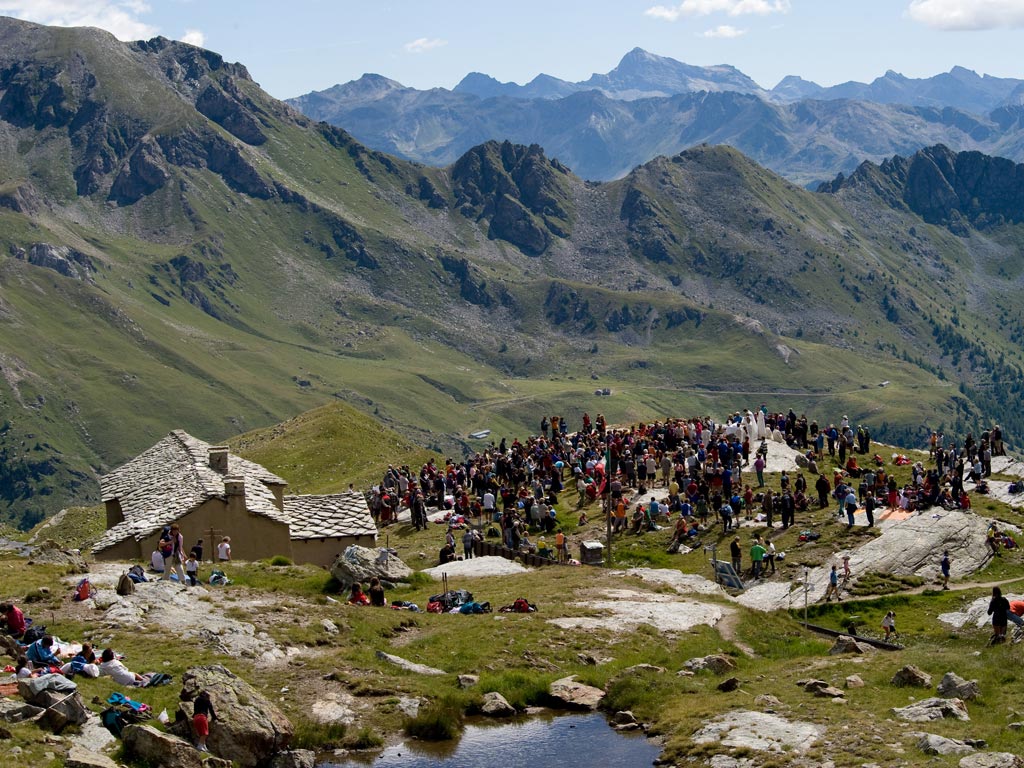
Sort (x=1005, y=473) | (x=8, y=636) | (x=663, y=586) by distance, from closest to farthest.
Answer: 1. (x=8, y=636)
2. (x=663, y=586)
3. (x=1005, y=473)

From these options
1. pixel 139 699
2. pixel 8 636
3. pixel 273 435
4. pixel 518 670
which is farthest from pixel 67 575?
pixel 273 435

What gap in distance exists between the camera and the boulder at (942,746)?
31.0 metres

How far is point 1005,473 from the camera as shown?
70.9 meters

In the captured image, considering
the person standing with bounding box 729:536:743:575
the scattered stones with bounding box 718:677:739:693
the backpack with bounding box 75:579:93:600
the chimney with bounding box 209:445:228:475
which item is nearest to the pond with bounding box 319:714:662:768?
the scattered stones with bounding box 718:677:739:693

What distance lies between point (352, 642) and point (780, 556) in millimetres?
21721

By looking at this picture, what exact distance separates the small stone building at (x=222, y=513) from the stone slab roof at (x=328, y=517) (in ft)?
0.14

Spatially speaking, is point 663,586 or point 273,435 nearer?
point 663,586

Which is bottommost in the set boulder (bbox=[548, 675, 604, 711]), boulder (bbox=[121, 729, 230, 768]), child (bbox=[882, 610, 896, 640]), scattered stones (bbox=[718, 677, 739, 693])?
child (bbox=[882, 610, 896, 640])

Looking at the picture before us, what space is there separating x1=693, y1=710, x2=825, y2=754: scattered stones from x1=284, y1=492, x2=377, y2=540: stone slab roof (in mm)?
25516

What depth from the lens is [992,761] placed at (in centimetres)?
2998

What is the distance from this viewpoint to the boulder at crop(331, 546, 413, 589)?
47344 millimetres

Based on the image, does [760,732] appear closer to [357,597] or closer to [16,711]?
[357,597]

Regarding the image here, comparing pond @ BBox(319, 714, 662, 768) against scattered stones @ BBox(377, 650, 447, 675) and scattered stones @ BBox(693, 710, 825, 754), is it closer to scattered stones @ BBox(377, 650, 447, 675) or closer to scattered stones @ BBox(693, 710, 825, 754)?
scattered stones @ BBox(693, 710, 825, 754)

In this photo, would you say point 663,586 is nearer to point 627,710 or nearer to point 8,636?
point 627,710
